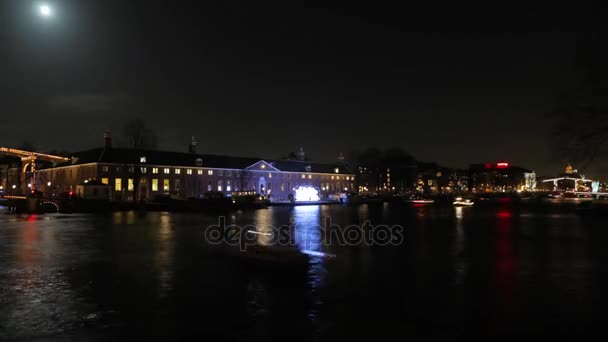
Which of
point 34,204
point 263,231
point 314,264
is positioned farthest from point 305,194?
point 314,264

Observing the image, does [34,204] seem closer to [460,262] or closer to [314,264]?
[314,264]

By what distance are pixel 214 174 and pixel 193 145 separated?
14.2 m

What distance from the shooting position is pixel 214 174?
114 m

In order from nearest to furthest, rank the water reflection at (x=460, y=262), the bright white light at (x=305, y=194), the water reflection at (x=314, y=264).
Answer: the water reflection at (x=314, y=264)
the water reflection at (x=460, y=262)
the bright white light at (x=305, y=194)

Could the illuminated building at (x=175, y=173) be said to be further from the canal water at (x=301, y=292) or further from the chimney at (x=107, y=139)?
the canal water at (x=301, y=292)

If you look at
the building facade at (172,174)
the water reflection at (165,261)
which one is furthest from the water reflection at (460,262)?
the building facade at (172,174)

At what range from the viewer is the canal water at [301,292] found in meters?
11.1

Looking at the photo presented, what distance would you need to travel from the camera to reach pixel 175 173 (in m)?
105

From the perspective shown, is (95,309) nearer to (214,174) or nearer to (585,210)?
(585,210)

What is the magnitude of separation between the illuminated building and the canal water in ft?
220

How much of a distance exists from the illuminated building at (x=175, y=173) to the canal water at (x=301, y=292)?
67.0m

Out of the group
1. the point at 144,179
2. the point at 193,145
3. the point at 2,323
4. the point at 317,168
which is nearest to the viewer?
the point at 2,323

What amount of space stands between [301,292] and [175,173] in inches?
3737


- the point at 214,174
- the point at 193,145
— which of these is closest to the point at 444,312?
the point at 214,174
